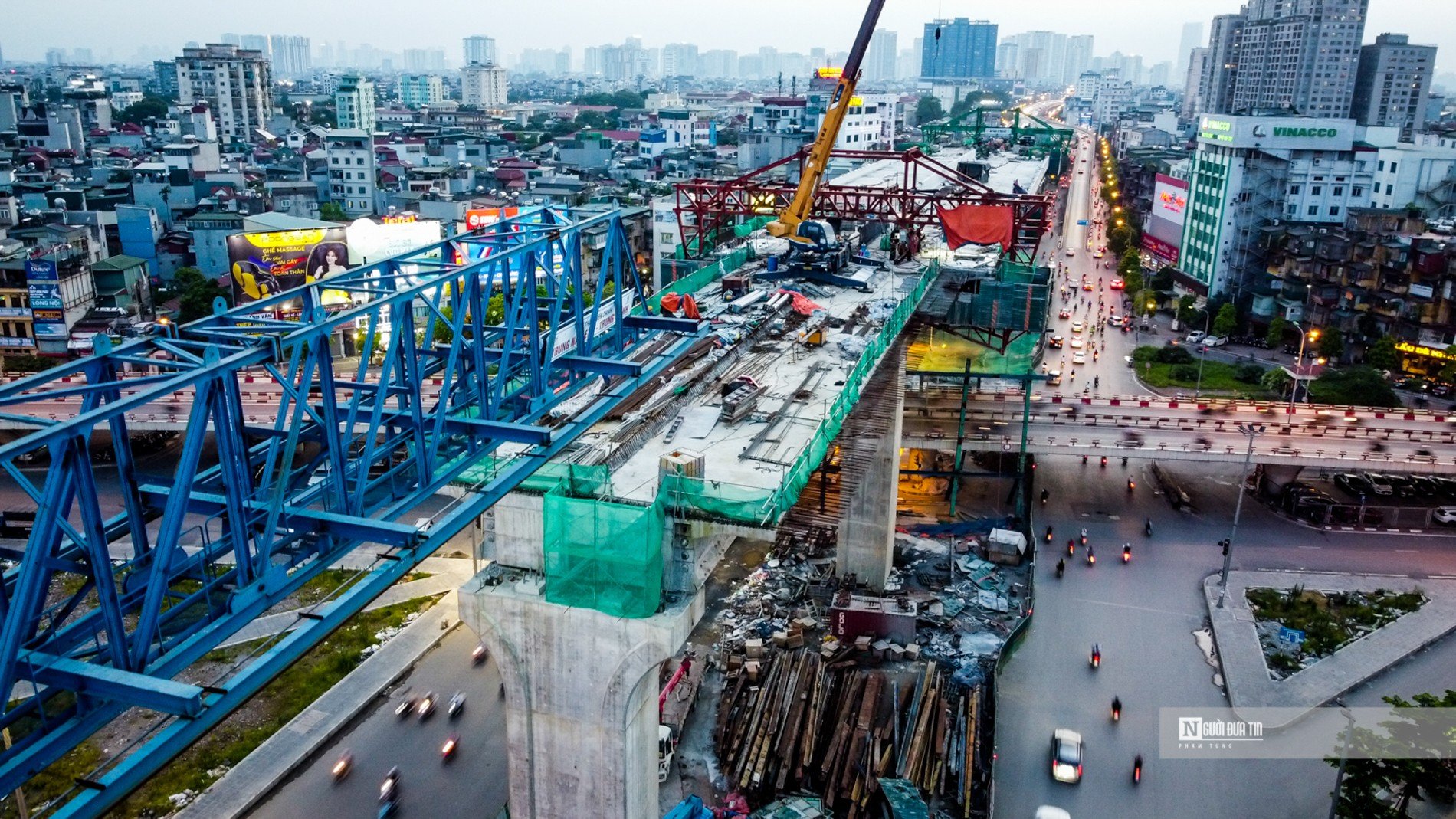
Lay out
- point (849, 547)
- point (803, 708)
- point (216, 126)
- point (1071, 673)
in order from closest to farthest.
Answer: point (803, 708) → point (1071, 673) → point (849, 547) → point (216, 126)

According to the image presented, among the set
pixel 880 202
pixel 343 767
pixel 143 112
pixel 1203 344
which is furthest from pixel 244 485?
pixel 143 112

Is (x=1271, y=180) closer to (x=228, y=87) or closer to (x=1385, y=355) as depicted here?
(x=1385, y=355)

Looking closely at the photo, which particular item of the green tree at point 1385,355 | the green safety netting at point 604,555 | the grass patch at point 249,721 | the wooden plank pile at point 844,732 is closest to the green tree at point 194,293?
the grass patch at point 249,721

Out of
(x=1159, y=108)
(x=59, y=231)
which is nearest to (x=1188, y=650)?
(x=59, y=231)

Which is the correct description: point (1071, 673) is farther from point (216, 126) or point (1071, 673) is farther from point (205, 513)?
point (216, 126)

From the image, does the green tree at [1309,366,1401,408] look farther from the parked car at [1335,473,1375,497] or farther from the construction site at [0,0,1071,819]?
the construction site at [0,0,1071,819]

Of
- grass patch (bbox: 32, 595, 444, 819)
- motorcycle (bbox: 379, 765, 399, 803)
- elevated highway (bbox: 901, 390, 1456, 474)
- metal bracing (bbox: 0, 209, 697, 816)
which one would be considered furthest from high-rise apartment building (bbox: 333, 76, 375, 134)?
metal bracing (bbox: 0, 209, 697, 816)

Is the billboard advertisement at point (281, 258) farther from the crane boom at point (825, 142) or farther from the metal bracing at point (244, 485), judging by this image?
the metal bracing at point (244, 485)
